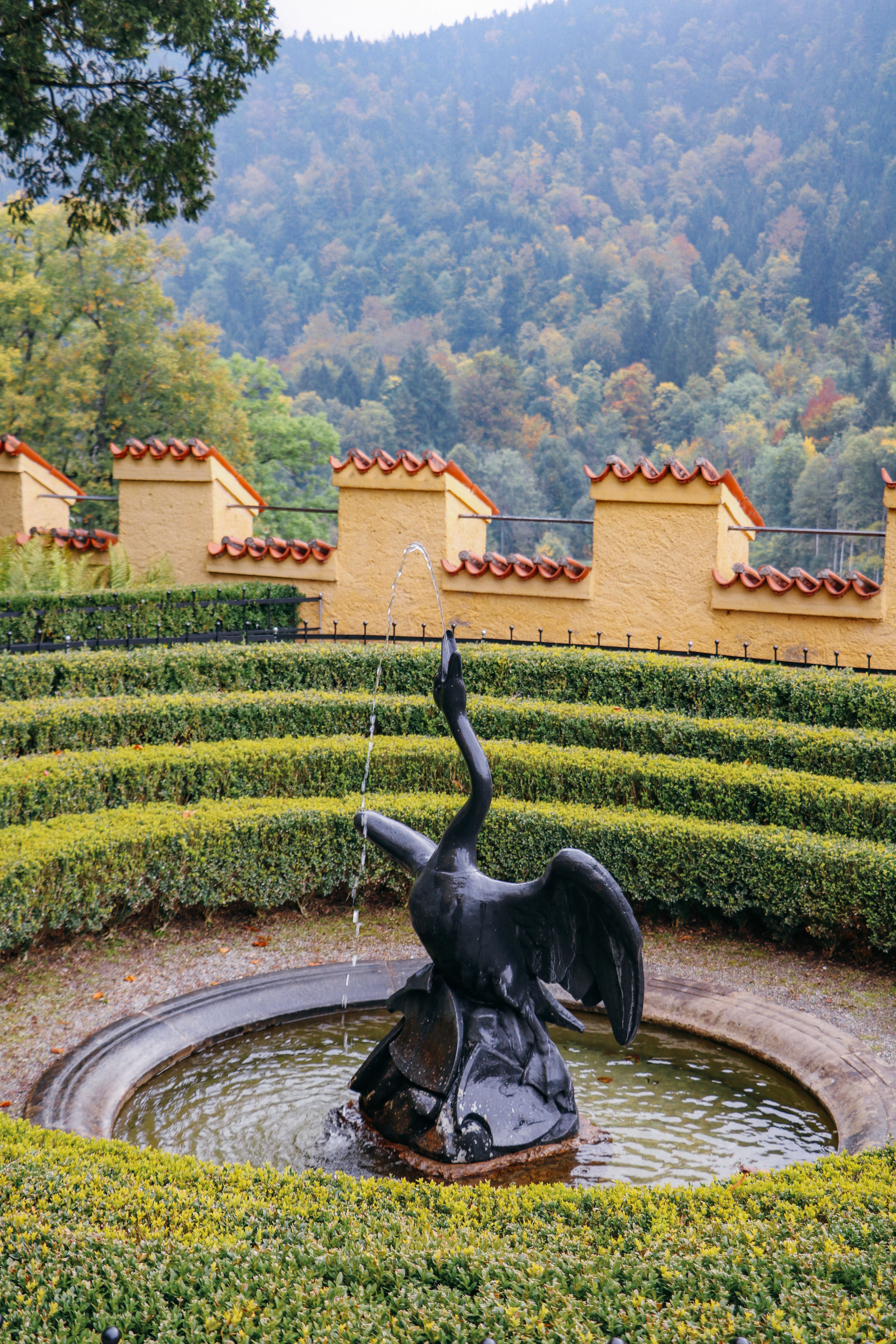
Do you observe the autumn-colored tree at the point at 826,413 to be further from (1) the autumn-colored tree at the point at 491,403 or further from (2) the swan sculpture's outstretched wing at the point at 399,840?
(2) the swan sculpture's outstretched wing at the point at 399,840

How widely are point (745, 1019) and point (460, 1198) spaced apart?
2394 mm

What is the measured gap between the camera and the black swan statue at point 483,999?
12.8ft

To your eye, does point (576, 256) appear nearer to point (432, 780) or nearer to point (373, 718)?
point (373, 718)

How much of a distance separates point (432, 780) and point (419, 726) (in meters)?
0.71

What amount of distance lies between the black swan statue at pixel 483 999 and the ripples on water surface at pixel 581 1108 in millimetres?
175

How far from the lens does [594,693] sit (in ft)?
26.6

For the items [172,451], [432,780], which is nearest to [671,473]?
[432,780]

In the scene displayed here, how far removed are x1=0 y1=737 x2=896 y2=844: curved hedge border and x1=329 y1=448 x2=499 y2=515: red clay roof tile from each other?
12.7 feet

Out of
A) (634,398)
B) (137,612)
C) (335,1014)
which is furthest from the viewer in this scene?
(634,398)

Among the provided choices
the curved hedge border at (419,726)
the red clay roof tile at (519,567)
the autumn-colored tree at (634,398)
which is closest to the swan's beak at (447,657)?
the curved hedge border at (419,726)

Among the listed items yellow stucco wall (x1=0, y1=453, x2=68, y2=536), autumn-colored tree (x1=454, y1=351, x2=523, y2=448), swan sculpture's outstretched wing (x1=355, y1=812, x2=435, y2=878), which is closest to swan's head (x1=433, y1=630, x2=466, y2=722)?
swan sculpture's outstretched wing (x1=355, y1=812, x2=435, y2=878)

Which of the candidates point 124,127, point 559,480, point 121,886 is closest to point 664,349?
point 559,480

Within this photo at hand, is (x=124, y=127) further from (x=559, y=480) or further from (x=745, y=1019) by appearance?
(x=559, y=480)

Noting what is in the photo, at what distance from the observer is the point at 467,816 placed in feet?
13.5
